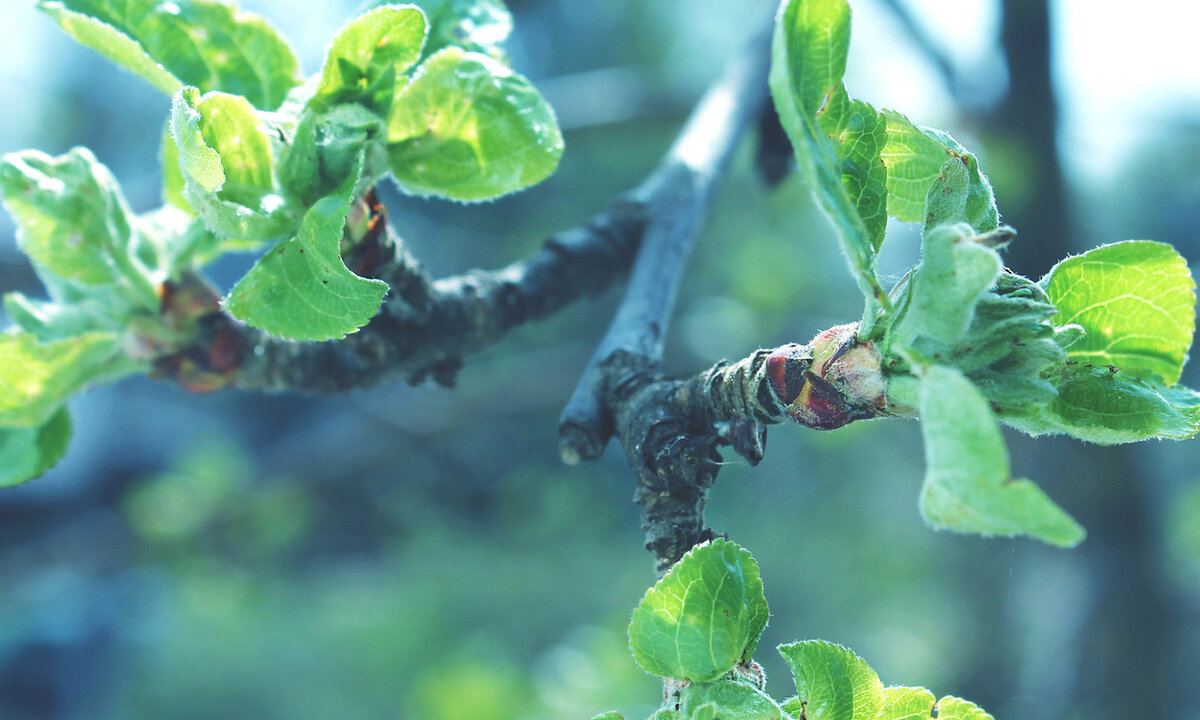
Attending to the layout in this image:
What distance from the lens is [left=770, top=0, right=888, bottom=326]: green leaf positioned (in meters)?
0.39

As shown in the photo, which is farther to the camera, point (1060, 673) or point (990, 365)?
point (1060, 673)

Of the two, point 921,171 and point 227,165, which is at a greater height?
point 921,171

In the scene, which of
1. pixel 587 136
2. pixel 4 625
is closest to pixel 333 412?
pixel 4 625

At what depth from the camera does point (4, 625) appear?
13.0 ft

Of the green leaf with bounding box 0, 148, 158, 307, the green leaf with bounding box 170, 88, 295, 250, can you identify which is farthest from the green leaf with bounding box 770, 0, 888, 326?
the green leaf with bounding box 0, 148, 158, 307

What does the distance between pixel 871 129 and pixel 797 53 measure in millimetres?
97

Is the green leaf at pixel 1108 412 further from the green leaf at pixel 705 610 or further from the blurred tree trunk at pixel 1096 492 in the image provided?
the blurred tree trunk at pixel 1096 492

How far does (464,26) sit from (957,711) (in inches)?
25.0

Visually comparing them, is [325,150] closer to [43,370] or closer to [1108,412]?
[43,370]

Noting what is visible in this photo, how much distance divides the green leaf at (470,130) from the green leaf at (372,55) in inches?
0.7

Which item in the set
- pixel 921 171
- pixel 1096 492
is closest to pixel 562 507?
pixel 1096 492

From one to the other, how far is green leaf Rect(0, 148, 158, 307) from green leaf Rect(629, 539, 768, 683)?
610 millimetres

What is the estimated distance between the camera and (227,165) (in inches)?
21.4

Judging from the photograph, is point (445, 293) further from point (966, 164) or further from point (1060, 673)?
point (1060, 673)
